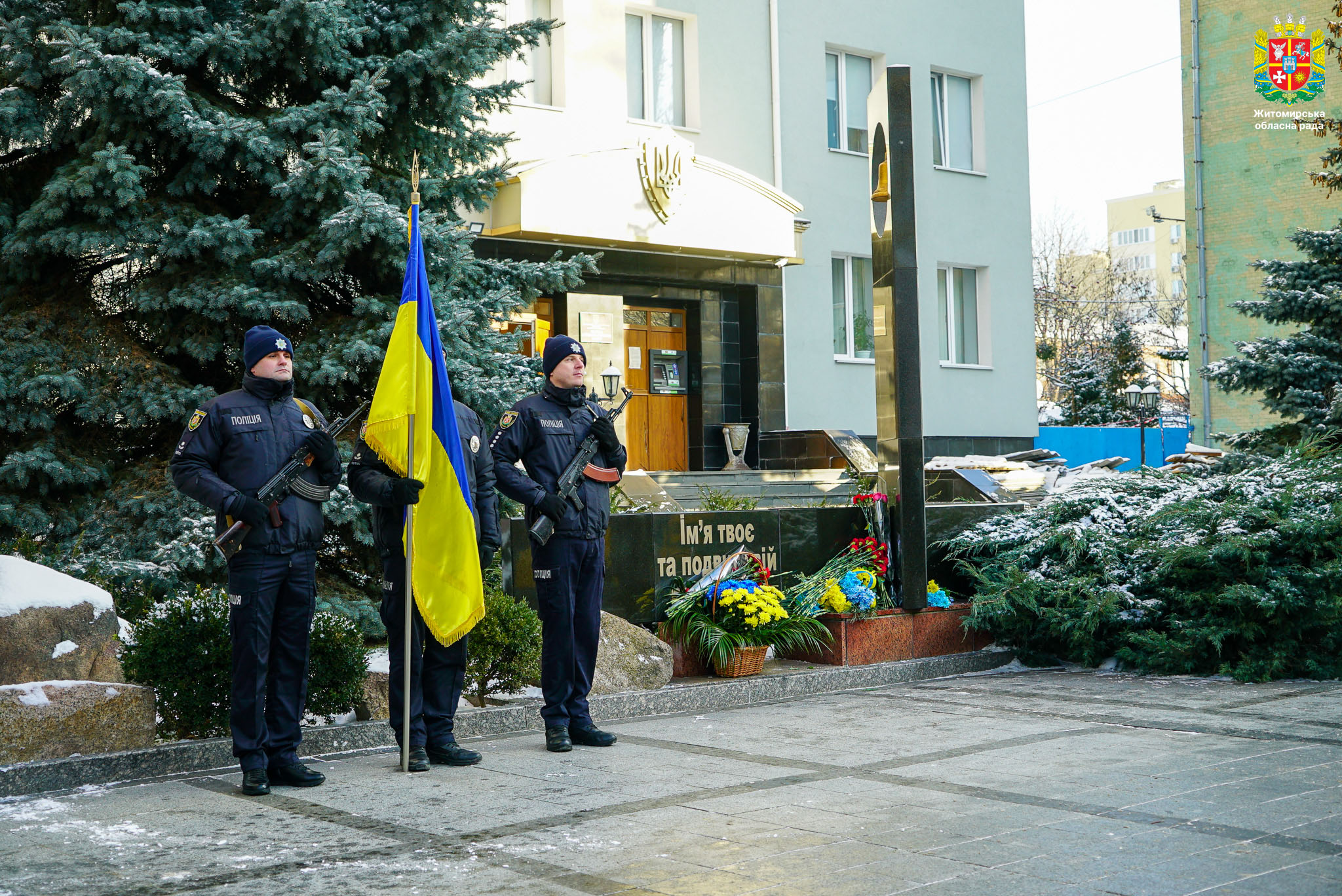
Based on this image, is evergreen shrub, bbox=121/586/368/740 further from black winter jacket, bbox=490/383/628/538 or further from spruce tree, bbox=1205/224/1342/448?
spruce tree, bbox=1205/224/1342/448

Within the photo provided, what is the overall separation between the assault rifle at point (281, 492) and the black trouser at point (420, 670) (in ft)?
→ 2.19

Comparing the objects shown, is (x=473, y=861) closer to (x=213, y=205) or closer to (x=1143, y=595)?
(x=213, y=205)

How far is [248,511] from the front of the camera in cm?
614

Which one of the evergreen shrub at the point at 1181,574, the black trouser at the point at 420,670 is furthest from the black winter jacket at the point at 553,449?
the evergreen shrub at the point at 1181,574

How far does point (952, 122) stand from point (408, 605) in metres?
19.2

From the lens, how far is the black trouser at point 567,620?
7.39 metres

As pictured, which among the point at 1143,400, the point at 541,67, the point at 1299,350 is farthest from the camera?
the point at 1143,400

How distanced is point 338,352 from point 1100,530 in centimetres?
659

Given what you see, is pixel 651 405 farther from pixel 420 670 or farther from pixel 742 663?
pixel 420 670

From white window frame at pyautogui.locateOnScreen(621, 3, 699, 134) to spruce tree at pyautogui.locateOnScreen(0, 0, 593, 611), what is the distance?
9.21 m

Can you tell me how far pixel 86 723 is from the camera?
6.57 m

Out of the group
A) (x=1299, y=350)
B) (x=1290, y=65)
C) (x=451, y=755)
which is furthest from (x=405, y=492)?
(x=1290, y=65)

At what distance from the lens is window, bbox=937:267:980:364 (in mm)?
23141

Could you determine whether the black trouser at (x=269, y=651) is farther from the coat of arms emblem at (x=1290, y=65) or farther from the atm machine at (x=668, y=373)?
the coat of arms emblem at (x=1290, y=65)
